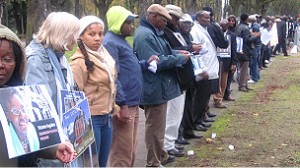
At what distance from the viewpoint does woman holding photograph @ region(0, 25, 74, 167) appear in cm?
225

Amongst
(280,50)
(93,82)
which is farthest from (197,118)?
(280,50)

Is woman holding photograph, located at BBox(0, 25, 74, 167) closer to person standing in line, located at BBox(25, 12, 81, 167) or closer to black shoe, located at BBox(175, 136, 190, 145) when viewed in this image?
person standing in line, located at BBox(25, 12, 81, 167)

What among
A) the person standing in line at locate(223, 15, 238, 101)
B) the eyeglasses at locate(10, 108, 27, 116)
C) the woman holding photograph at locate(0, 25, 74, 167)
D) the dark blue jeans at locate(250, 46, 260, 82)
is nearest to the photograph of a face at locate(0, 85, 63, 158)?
the eyeglasses at locate(10, 108, 27, 116)

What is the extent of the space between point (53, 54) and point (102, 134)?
1.12m

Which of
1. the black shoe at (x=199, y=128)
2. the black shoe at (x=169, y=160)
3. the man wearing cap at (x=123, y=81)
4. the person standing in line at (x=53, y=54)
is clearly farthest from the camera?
the black shoe at (x=199, y=128)

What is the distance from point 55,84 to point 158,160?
267cm

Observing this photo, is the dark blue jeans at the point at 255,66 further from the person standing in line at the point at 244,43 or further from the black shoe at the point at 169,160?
the black shoe at the point at 169,160

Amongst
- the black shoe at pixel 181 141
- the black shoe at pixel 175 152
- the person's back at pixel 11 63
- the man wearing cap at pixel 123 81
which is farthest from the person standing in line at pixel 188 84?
the person's back at pixel 11 63

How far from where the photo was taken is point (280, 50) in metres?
25.1

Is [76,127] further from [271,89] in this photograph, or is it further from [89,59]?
[271,89]

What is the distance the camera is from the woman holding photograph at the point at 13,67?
2.25m

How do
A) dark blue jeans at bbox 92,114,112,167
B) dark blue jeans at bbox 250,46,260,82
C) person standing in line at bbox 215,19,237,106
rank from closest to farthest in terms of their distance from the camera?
dark blue jeans at bbox 92,114,112,167 → person standing in line at bbox 215,19,237,106 → dark blue jeans at bbox 250,46,260,82

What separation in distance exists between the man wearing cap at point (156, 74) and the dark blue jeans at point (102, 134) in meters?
1.23

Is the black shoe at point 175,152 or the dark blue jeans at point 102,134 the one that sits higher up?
the dark blue jeans at point 102,134
